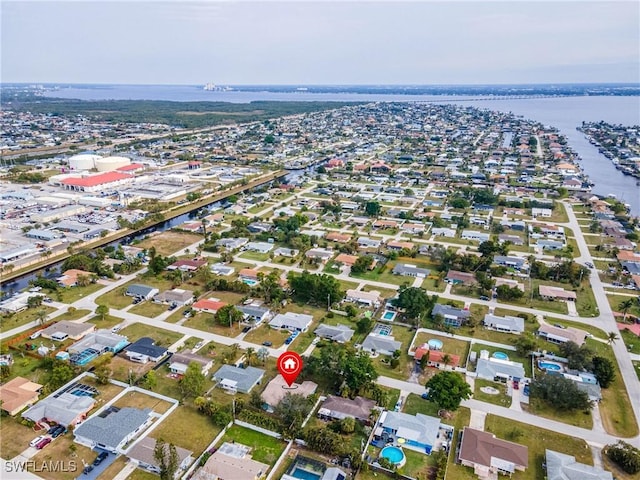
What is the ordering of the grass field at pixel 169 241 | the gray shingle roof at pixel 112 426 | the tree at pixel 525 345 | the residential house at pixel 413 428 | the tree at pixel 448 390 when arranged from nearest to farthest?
the gray shingle roof at pixel 112 426, the residential house at pixel 413 428, the tree at pixel 448 390, the tree at pixel 525 345, the grass field at pixel 169 241

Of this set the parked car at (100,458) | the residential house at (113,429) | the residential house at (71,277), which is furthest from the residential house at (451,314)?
the residential house at (71,277)

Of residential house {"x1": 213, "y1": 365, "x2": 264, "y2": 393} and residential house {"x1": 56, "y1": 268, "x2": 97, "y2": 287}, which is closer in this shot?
residential house {"x1": 213, "y1": 365, "x2": 264, "y2": 393}

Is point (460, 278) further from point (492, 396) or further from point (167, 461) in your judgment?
point (167, 461)

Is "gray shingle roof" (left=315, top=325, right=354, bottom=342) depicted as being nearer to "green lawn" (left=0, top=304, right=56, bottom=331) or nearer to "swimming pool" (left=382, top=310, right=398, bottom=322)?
"swimming pool" (left=382, top=310, right=398, bottom=322)

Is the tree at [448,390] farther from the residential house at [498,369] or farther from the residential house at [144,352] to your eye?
the residential house at [144,352]

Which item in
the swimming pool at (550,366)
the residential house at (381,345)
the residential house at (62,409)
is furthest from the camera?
the residential house at (381,345)

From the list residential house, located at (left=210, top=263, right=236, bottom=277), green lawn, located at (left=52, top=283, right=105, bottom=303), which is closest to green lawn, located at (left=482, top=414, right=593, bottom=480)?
residential house, located at (left=210, top=263, right=236, bottom=277)
